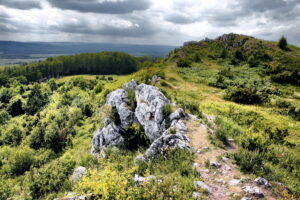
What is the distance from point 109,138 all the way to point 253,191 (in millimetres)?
16133

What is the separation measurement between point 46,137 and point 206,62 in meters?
47.3

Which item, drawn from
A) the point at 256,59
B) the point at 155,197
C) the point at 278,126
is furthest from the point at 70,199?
the point at 256,59

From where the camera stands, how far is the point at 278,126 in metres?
17.6

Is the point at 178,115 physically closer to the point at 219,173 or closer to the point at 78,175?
the point at 219,173

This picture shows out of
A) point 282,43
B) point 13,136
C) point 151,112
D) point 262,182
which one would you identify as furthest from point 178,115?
point 282,43

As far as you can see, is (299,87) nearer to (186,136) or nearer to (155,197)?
(186,136)

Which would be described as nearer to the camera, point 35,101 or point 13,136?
point 13,136

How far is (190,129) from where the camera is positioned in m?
14.2

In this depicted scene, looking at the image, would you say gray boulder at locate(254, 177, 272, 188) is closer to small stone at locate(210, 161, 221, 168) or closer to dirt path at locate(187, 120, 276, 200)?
dirt path at locate(187, 120, 276, 200)

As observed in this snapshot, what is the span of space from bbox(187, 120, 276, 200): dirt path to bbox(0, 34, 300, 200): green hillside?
14.1 inches

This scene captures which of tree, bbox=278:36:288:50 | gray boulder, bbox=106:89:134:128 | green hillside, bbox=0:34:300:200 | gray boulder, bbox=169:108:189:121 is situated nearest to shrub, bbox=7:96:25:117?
green hillside, bbox=0:34:300:200

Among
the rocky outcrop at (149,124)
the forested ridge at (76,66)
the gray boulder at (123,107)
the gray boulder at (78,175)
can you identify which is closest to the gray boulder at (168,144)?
the rocky outcrop at (149,124)

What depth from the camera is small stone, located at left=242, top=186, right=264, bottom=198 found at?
7.53m

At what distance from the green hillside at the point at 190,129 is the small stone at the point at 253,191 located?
28.4 inches
